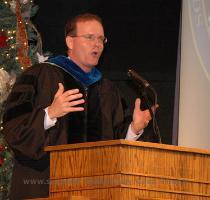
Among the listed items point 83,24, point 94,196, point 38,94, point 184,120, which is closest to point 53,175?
point 94,196

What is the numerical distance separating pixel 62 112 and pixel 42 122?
350mm

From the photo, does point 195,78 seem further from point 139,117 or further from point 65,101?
point 65,101

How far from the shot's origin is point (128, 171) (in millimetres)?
3445

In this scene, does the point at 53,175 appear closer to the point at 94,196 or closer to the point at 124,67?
the point at 94,196

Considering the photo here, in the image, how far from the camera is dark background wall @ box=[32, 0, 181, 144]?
7922 mm

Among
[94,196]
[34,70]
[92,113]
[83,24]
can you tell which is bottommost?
[94,196]

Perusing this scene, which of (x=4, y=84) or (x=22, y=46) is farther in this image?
(x=22, y=46)

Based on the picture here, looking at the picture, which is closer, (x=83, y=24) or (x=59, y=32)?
(x=83, y=24)

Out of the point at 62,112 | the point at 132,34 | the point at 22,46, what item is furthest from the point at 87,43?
the point at 132,34

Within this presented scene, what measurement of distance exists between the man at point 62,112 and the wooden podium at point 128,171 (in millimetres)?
500

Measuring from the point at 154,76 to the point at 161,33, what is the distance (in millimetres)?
519

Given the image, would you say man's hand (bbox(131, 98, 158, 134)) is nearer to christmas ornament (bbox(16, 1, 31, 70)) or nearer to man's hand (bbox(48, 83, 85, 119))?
man's hand (bbox(48, 83, 85, 119))

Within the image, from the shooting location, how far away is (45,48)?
7938 mm

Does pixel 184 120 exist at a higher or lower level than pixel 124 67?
lower
